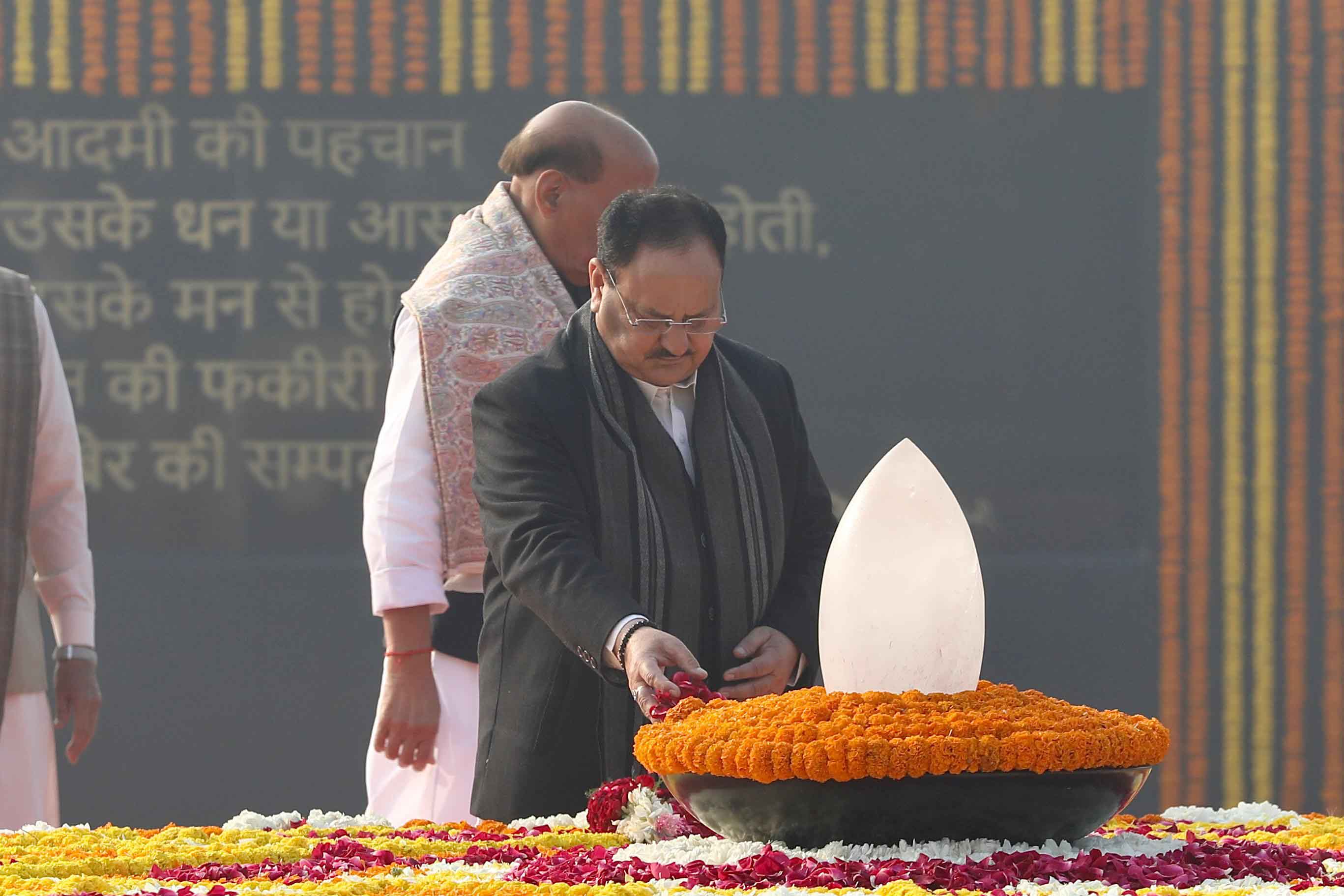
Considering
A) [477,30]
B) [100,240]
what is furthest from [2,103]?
[477,30]

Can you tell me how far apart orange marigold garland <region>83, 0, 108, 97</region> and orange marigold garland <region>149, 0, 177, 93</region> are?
4.0 inches

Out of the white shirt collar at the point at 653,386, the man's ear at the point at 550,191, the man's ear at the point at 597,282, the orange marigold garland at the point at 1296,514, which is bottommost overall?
the orange marigold garland at the point at 1296,514

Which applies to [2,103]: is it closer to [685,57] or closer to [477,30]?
[477,30]

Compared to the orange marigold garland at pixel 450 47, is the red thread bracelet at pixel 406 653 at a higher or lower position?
lower

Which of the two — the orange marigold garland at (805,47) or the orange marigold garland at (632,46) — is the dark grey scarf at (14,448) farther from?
the orange marigold garland at (805,47)

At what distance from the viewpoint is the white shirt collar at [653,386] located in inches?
81.0

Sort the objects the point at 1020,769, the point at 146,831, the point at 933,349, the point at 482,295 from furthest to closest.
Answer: the point at 933,349, the point at 482,295, the point at 146,831, the point at 1020,769

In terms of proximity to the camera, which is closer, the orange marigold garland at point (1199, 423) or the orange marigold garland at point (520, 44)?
the orange marigold garland at point (1199, 423)

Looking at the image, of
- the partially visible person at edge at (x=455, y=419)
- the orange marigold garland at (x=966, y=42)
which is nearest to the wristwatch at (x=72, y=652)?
the partially visible person at edge at (x=455, y=419)

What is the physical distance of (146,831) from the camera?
1655 mm

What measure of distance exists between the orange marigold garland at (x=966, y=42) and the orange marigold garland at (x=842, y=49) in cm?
23

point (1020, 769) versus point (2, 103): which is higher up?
point (2, 103)

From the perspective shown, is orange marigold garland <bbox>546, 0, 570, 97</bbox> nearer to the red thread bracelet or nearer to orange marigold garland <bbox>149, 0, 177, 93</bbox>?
orange marigold garland <bbox>149, 0, 177, 93</bbox>

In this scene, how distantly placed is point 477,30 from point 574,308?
6.36 ft
